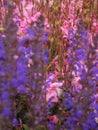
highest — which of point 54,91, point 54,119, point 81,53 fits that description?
point 81,53

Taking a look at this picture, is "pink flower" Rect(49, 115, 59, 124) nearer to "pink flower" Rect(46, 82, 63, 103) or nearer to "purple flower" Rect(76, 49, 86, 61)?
"pink flower" Rect(46, 82, 63, 103)

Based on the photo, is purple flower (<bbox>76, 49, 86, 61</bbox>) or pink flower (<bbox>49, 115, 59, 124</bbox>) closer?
purple flower (<bbox>76, 49, 86, 61</bbox>)

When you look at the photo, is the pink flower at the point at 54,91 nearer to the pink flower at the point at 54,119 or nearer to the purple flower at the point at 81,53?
the pink flower at the point at 54,119

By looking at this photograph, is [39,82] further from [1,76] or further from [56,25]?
[56,25]

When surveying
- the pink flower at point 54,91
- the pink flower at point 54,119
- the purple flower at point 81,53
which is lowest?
the pink flower at point 54,119

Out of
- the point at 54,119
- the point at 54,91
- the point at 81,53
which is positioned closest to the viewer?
the point at 81,53

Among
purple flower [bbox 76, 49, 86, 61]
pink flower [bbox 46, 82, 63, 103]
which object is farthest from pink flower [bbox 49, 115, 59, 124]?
purple flower [bbox 76, 49, 86, 61]

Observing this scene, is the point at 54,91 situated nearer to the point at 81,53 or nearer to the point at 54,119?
the point at 54,119

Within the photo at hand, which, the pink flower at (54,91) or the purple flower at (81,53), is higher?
the purple flower at (81,53)

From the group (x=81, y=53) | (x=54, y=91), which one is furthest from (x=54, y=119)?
(x=81, y=53)

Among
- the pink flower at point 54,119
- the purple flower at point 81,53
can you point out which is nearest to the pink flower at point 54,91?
the pink flower at point 54,119

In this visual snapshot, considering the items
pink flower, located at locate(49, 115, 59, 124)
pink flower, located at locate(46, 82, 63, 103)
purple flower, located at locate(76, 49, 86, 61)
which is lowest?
pink flower, located at locate(49, 115, 59, 124)

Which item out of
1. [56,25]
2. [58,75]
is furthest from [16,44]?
[56,25]

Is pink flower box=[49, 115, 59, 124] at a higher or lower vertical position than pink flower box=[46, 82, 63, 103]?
lower
